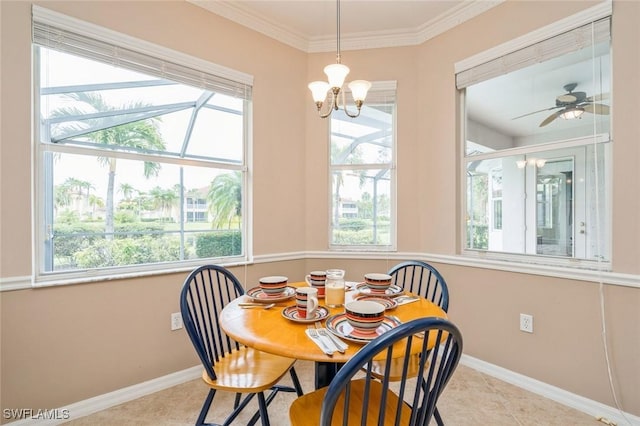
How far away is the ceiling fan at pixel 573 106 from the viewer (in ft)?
6.44

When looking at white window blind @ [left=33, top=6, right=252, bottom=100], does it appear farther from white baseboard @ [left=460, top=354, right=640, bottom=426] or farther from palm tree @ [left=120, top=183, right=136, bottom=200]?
white baseboard @ [left=460, top=354, right=640, bottom=426]

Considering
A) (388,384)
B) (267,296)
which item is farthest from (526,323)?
(267,296)

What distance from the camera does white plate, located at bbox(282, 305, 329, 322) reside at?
4.30 ft

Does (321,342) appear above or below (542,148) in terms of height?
below

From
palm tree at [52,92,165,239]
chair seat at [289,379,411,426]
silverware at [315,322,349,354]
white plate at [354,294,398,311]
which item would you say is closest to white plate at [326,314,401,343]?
silverware at [315,322,349,354]

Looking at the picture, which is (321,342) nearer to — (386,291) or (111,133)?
(386,291)

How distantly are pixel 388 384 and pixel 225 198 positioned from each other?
2.04 metres

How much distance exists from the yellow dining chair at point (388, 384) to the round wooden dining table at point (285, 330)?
12 cm

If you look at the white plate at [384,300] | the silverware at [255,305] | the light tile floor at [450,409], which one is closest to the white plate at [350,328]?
the white plate at [384,300]

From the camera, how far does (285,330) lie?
48.7 inches

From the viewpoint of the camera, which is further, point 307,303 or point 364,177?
point 364,177

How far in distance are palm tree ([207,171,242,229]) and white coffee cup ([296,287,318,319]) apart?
1426mm

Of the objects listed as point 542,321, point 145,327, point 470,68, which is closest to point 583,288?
point 542,321

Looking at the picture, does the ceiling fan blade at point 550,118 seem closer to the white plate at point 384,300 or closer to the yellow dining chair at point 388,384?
the white plate at point 384,300
